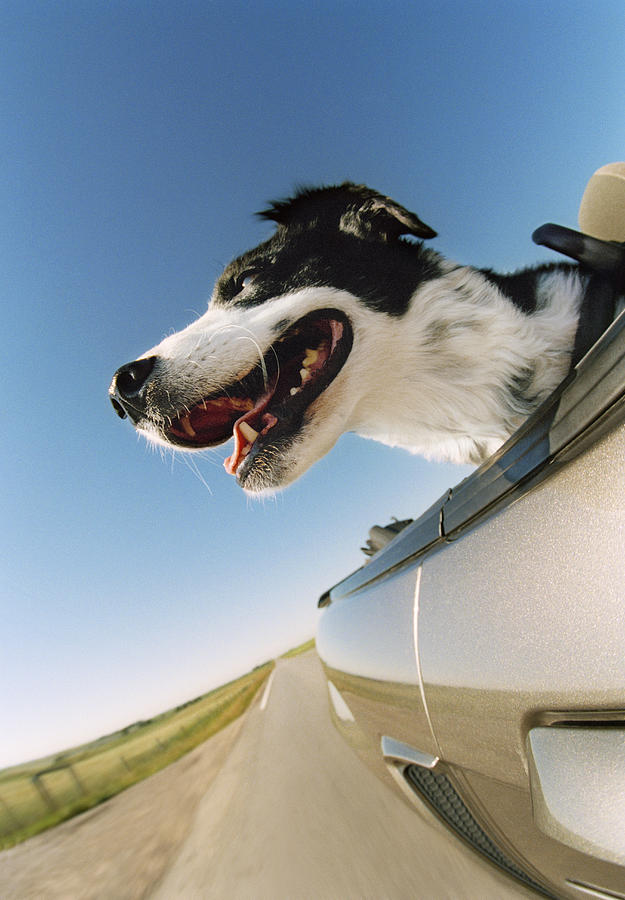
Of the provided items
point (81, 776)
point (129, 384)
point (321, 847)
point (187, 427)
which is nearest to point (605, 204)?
point (187, 427)

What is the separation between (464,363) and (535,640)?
142 centimetres

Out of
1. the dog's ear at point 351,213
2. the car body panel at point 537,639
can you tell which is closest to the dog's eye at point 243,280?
the dog's ear at point 351,213

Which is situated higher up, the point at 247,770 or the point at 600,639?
the point at 600,639

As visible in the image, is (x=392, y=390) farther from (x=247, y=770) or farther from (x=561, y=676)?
(x=247, y=770)

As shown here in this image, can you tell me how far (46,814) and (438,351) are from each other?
421 cm

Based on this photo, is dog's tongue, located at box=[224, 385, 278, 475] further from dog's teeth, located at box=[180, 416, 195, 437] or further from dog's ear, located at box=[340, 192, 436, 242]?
dog's ear, located at box=[340, 192, 436, 242]

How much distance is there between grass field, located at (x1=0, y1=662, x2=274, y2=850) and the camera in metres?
3.09

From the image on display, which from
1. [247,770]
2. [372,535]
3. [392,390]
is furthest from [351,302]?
[247,770]

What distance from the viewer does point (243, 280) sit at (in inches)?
90.6

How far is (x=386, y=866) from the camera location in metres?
1.78

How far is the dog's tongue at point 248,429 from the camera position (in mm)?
1896

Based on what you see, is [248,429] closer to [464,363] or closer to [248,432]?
[248,432]

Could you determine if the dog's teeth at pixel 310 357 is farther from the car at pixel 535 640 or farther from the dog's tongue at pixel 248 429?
the car at pixel 535 640

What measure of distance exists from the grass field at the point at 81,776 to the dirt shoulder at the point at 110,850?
0.14 m
